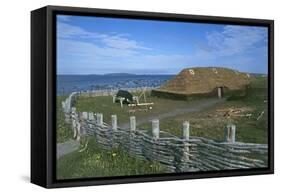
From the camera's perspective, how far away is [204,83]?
7000 millimetres

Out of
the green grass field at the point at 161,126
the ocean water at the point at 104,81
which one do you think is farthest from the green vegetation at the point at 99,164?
the ocean water at the point at 104,81

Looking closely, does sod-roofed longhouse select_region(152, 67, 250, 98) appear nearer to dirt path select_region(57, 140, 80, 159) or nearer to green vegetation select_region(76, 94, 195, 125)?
green vegetation select_region(76, 94, 195, 125)

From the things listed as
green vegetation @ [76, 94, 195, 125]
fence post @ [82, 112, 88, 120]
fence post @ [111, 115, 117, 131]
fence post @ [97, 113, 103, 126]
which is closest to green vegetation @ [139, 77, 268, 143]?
green vegetation @ [76, 94, 195, 125]

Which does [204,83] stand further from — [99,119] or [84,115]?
[84,115]

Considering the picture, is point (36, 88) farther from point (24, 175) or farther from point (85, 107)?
point (24, 175)

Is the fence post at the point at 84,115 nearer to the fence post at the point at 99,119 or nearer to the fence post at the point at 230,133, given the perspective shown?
the fence post at the point at 99,119

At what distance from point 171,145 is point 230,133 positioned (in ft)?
2.16

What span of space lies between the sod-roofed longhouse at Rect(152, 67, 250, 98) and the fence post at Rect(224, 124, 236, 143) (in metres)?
0.31

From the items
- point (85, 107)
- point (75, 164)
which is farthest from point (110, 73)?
point (75, 164)

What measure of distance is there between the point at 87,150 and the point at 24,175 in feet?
2.26

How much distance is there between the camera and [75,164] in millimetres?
6344

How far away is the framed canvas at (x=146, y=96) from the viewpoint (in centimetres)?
625

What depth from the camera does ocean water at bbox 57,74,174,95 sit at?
6251mm

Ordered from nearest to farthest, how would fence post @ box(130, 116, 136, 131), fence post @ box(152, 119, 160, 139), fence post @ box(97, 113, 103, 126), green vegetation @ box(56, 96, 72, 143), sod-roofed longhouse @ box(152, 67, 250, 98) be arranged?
1. green vegetation @ box(56, 96, 72, 143)
2. fence post @ box(97, 113, 103, 126)
3. fence post @ box(130, 116, 136, 131)
4. fence post @ box(152, 119, 160, 139)
5. sod-roofed longhouse @ box(152, 67, 250, 98)
